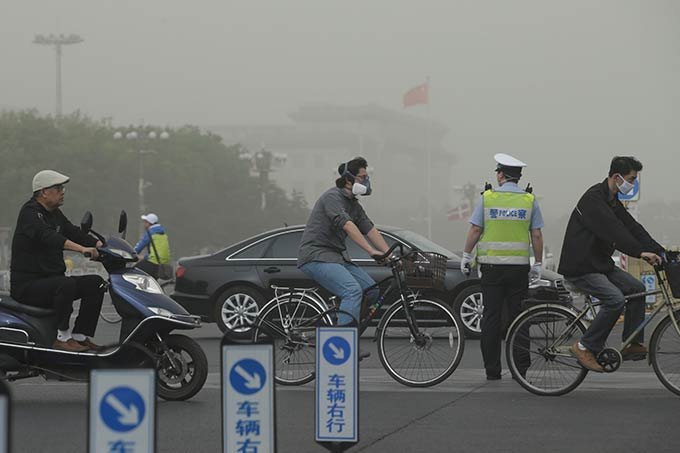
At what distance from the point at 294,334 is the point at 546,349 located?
6.63 feet

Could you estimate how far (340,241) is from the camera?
11484 mm

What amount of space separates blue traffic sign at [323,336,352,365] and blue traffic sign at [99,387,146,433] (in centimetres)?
208

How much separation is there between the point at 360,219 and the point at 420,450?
3.80m

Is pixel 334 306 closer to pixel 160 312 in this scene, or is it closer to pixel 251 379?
pixel 160 312

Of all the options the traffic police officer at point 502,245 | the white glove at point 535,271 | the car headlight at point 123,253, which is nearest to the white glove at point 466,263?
the traffic police officer at point 502,245

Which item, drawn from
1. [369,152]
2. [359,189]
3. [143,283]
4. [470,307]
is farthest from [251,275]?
[369,152]

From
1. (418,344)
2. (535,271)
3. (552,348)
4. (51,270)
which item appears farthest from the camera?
(535,271)

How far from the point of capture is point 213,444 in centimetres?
827

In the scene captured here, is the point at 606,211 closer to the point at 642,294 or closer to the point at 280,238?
the point at 642,294

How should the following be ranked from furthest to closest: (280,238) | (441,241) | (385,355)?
(441,241) < (280,238) < (385,355)

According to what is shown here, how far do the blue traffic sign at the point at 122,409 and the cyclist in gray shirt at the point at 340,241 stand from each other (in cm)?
680

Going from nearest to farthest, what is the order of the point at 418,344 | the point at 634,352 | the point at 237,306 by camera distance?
1. the point at 634,352
2. the point at 418,344
3. the point at 237,306

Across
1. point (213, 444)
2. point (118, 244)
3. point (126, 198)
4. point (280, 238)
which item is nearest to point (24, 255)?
point (118, 244)

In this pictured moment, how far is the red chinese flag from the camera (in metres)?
110
